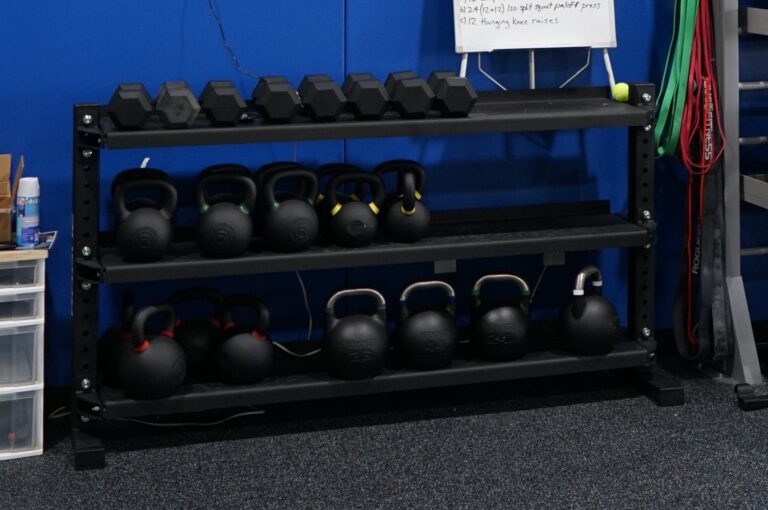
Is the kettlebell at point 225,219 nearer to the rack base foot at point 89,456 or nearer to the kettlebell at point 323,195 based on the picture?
the kettlebell at point 323,195

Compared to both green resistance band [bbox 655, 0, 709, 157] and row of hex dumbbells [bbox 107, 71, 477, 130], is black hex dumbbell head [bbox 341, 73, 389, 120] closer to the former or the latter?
row of hex dumbbells [bbox 107, 71, 477, 130]

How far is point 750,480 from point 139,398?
1697 millimetres

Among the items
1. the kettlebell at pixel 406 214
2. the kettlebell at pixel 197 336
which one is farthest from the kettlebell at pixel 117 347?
the kettlebell at pixel 406 214

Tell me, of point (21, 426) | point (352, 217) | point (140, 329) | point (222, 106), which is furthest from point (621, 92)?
point (21, 426)

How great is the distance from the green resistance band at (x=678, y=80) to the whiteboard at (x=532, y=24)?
0.70ft

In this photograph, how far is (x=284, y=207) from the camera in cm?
335

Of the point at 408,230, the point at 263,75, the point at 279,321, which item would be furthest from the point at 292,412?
the point at 263,75

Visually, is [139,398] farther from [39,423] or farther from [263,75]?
[263,75]

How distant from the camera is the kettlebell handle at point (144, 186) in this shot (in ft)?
10.8

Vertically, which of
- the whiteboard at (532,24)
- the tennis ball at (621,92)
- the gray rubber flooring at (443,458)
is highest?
the whiteboard at (532,24)

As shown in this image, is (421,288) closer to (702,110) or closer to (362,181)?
(362,181)

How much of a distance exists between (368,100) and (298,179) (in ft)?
1.21

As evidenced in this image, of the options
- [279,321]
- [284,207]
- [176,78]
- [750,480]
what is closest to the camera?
[750,480]

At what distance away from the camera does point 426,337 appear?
11.4ft
